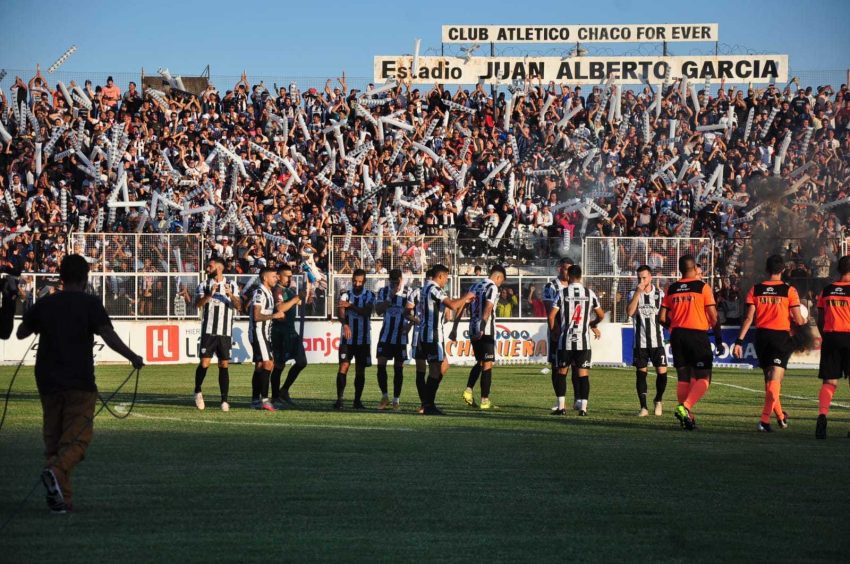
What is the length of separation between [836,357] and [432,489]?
6.94 metres

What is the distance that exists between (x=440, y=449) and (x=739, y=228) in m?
24.5

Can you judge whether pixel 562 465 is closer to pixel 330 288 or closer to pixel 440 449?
pixel 440 449

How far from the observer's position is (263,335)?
61.3 feet

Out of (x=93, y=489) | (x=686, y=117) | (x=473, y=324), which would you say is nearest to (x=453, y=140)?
(x=686, y=117)

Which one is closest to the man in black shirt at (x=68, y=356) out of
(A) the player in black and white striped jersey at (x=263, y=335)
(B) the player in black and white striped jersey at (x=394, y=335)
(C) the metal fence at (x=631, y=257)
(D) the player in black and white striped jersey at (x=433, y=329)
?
(D) the player in black and white striped jersey at (x=433, y=329)

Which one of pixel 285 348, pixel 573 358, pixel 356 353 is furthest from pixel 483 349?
pixel 285 348

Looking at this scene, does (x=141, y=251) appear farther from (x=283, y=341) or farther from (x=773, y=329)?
(x=773, y=329)

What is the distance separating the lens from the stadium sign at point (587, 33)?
47.5 m

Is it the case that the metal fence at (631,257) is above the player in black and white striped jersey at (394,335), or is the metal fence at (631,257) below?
above

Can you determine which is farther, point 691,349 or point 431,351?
point 431,351

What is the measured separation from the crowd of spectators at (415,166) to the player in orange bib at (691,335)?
15498mm

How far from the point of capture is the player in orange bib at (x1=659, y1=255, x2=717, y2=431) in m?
15.6

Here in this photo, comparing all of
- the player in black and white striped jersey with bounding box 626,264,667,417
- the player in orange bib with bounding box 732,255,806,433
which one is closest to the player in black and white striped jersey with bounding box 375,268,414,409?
the player in black and white striped jersey with bounding box 626,264,667,417

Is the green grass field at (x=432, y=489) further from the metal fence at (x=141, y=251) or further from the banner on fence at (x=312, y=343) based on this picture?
the banner on fence at (x=312, y=343)
